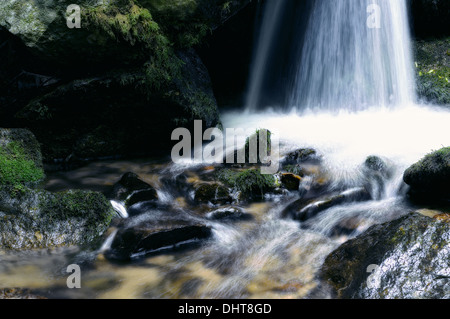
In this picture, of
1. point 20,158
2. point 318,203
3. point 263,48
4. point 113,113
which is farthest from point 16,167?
point 263,48

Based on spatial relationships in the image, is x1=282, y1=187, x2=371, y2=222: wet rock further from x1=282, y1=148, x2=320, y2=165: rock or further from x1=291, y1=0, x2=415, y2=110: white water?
x1=291, y1=0, x2=415, y2=110: white water

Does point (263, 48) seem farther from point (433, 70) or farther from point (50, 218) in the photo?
point (50, 218)

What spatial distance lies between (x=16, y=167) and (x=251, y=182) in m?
3.34

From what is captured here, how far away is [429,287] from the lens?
9.62ft

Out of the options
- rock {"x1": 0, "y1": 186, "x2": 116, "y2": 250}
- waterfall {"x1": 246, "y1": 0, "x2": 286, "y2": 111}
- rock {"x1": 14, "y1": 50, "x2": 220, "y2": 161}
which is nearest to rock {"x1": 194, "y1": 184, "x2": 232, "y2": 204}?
rock {"x1": 0, "y1": 186, "x2": 116, "y2": 250}

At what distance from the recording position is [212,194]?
17.3 feet

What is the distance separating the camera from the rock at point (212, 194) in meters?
5.24

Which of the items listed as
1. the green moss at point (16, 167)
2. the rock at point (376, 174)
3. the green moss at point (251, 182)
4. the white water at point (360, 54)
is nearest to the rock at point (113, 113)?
the green moss at point (16, 167)

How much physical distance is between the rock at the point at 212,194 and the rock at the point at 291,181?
35.7 inches

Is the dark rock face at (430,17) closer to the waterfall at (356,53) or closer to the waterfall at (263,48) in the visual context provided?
the waterfall at (356,53)

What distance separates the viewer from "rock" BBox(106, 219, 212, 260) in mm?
4112

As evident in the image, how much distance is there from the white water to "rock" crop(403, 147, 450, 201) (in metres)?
4.01
